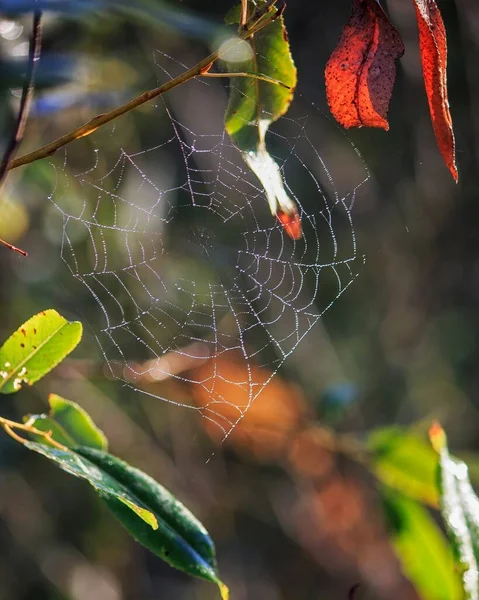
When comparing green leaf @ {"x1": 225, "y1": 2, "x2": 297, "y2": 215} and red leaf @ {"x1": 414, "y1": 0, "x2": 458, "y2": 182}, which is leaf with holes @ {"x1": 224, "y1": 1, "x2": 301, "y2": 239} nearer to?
green leaf @ {"x1": 225, "y1": 2, "x2": 297, "y2": 215}

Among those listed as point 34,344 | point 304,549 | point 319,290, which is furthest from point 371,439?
point 304,549

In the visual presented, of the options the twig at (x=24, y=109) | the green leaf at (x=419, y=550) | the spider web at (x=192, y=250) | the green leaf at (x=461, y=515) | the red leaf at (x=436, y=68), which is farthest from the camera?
the spider web at (x=192, y=250)

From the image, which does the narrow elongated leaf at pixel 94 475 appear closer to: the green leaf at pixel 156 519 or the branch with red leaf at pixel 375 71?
the green leaf at pixel 156 519

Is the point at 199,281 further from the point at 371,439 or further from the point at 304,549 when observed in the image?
the point at 304,549

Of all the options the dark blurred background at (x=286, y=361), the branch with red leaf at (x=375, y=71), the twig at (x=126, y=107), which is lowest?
the dark blurred background at (x=286, y=361)

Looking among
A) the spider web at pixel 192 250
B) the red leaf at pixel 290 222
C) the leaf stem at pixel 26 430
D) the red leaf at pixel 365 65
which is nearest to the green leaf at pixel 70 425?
the leaf stem at pixel 26 430

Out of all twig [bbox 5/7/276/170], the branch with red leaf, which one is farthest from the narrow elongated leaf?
the branch with red leaf
